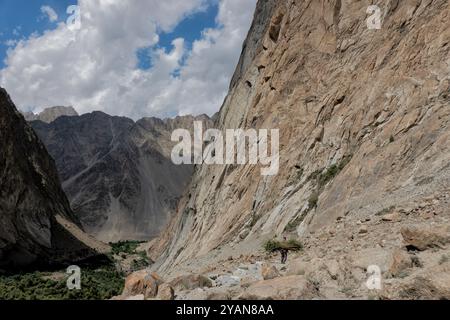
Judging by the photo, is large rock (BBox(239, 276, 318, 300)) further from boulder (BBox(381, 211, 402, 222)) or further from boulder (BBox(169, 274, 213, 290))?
boulder (BBox(381, 211, 402, 222))

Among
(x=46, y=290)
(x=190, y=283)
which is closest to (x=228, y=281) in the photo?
(x=190, y=283)

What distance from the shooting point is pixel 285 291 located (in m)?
9.53

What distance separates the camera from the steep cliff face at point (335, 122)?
1752 cm

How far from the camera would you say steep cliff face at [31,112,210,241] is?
143875 mm

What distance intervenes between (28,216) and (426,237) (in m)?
59.7

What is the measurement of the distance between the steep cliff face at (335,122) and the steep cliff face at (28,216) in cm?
2637

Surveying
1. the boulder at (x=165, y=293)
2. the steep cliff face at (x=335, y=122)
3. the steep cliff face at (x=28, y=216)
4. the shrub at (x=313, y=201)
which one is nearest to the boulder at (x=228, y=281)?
the boulder at (x=165, y=293)

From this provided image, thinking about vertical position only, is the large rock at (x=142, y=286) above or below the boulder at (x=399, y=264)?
below

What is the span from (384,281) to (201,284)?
5.49 metres

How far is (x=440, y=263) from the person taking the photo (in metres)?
9.12

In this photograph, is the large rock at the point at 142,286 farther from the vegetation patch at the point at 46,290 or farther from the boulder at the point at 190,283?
the vegetation patch at the point at 46,290
